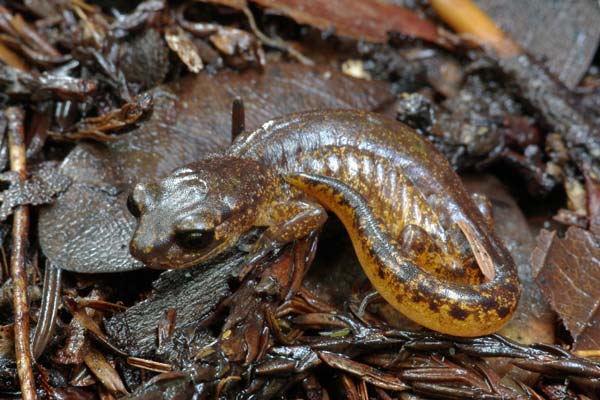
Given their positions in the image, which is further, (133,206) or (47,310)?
(133,206)

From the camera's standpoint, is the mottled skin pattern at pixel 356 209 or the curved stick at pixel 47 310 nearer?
the curved stick at pixel 47 310

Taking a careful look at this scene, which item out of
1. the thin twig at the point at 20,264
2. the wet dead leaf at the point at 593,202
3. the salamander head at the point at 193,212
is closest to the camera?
the thin twig at the point at 20,264

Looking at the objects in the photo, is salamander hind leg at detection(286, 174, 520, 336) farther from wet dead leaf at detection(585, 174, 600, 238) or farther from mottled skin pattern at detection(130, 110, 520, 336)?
wet dead leaf at detection(585, 174, 600, 238)

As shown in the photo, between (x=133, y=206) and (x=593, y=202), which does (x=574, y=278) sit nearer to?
(x=593, y=202)

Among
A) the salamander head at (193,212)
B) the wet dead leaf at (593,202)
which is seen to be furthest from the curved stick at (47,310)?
the wet dead leaf at (593,202)

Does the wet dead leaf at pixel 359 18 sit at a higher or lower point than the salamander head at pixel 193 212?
higher

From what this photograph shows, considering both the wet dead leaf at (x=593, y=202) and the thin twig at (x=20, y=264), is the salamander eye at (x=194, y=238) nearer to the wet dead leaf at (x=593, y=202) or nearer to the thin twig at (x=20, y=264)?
the thin twig at (x=20, y=264)

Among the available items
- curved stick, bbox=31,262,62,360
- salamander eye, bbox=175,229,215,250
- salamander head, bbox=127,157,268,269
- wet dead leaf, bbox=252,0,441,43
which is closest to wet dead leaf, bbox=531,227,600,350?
salamander head, bbox=127,157,268,269

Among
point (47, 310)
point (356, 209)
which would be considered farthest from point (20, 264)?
point (356, 209)
